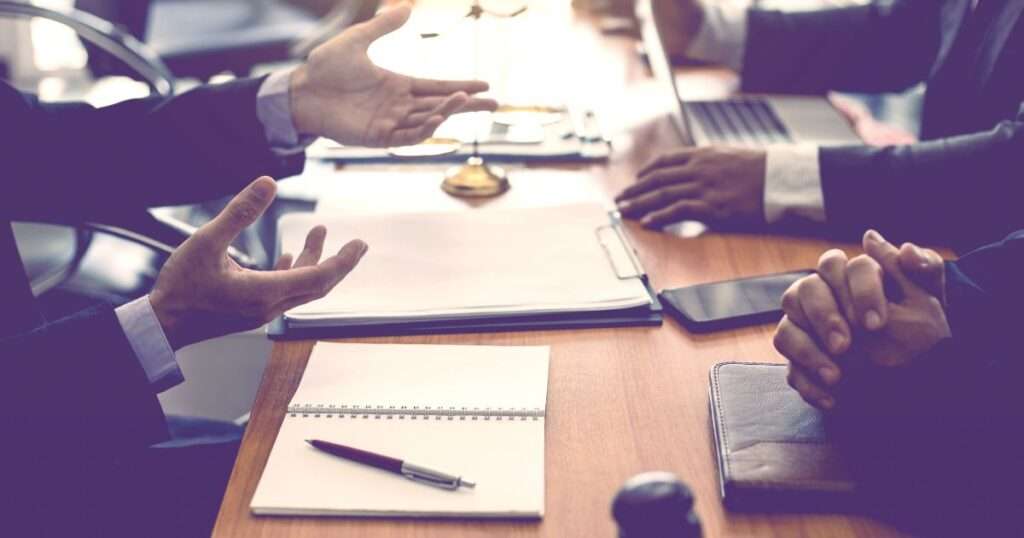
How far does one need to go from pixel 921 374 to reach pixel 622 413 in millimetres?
257

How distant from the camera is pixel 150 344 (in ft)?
3.15

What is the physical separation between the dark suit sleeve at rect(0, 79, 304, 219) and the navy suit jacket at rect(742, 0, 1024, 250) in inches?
29.3

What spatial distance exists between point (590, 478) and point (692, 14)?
4.25ft

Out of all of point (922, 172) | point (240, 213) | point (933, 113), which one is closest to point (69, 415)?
point (240, 213)

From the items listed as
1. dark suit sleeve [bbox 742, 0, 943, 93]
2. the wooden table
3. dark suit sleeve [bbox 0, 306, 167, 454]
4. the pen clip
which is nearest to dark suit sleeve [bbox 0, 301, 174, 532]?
dark suit sleeve [bbox 0, 306, 167, 454]

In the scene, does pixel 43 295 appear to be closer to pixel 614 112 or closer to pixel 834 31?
pixel 614 112

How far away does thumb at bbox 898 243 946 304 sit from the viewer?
36.2 inches

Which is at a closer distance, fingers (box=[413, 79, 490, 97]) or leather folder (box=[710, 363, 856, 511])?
leather folder (box=[710, 363, 856, 511])

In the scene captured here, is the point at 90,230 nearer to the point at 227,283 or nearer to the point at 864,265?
the point at 227,283

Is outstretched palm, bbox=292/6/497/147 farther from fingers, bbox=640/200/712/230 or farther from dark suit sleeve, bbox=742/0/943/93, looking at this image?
dark suit sleeve, bbox=742/0/943/93

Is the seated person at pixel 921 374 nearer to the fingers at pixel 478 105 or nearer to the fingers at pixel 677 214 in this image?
the fingers at pixel 677 214

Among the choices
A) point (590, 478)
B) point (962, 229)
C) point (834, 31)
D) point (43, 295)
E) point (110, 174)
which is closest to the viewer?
point (590, 478)

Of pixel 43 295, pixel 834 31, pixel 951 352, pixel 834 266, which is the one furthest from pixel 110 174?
pixel 834 31

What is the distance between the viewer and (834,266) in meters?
0.92
